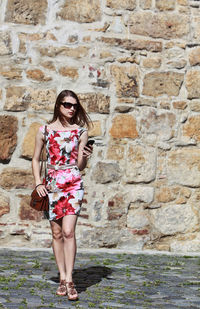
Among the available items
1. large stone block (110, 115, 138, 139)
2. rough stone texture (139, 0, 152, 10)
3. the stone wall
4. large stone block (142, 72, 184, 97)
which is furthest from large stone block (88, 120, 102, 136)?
rough stone texture (139, 0, 152, 10)

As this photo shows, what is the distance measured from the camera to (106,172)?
5656 mm

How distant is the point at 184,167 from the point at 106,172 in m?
0.75

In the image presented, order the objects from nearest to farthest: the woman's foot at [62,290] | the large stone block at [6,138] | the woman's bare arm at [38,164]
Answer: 1. the woman's foot at [62,290]
2. the woman's bare arm at [38,164]
3. the large stone block at [6,138]

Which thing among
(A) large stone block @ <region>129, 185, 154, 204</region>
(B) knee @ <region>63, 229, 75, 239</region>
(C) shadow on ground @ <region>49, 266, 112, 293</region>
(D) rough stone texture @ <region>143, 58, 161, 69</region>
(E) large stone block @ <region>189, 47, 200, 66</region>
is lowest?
(C) shadow on ground @ <region>49, 266, 112, 293</region>

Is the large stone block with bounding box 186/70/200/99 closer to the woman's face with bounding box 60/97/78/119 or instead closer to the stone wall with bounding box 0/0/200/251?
the stone wall with bounding box 0/0/200/251

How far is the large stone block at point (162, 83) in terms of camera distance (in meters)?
5.79

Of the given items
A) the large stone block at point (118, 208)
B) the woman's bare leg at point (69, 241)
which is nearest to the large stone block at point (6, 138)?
the large stone block at point (118, 208)

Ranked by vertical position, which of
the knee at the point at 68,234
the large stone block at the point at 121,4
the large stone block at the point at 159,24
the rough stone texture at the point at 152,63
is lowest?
the knee at the point at 68,234

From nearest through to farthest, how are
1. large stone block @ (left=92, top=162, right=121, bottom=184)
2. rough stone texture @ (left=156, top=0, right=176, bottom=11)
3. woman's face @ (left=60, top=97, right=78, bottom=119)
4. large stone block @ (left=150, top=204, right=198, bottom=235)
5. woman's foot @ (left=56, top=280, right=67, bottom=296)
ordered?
woman's foot @ (left=56, top=280, right=67, bottom=296), woman's face @ (left=60, top=97, right=78, bottom=119), large stone block @ (left=92, top=162, right=121, bottom=184), large stone block @ (left=150, top=204, right=198, bottom=235), rough stone texture @ (left=156, top=0, right=176, bottom=11)

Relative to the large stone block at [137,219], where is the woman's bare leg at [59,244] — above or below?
above

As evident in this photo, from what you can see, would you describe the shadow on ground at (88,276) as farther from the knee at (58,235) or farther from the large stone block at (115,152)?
the large stone block at (115,152)

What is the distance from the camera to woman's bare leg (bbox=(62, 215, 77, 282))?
3.78 metres

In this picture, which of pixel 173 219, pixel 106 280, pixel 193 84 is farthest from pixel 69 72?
pixel 106 280

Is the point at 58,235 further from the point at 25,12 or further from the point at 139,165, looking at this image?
the point at 25,12
